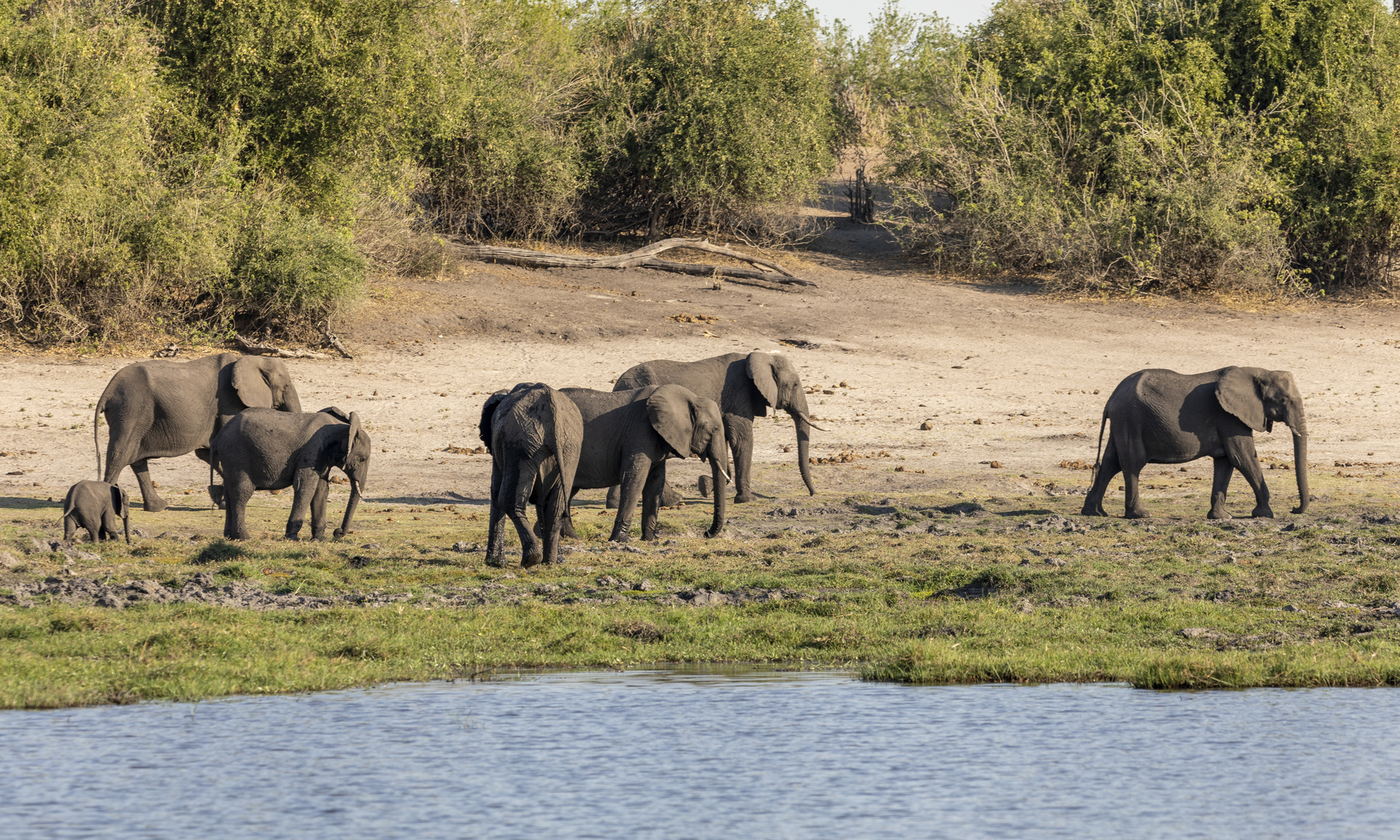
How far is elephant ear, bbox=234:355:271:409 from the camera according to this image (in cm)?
1712

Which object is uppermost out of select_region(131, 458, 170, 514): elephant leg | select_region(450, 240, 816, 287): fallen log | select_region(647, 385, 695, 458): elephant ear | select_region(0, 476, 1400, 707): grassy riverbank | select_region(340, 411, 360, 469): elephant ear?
select_region(450, 240, 816, 287): fallen log

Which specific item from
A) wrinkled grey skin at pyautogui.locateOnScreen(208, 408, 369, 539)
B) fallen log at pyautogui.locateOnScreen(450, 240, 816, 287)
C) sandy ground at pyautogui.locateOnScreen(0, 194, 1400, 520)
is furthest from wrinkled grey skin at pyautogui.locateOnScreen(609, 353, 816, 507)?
fallen log at pyautogui.locateOnScreen(450, 240, 816, 287)

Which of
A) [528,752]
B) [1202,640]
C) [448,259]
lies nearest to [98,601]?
[528,752]

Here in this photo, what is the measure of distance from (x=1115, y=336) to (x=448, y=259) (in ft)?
44.7

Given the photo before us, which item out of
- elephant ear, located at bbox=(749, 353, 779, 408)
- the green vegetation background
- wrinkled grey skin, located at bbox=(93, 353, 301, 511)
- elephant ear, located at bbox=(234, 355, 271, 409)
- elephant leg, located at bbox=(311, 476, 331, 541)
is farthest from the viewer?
the green vegetation background

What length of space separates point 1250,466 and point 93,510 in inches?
468

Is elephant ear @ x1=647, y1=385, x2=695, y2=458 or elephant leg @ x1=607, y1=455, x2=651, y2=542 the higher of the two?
elephant ear @ x1=647, y1=385, x2=695, y2=458

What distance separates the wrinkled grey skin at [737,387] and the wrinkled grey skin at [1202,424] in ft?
12.3

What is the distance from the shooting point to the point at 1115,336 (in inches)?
1190

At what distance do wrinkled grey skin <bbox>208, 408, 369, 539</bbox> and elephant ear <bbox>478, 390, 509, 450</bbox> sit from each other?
54.4 inches

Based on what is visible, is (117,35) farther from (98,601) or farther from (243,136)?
(98,601)

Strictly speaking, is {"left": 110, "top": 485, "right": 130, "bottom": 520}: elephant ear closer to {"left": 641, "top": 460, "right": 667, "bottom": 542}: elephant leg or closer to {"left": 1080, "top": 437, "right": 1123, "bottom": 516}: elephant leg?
{"left": 641, "top": 460, "right": 667, "bottom": 542}: elephant leg

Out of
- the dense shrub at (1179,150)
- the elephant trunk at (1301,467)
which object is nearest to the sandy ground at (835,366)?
the elephant trunk at (1301,467)

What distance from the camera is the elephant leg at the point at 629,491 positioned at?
49.9ft
